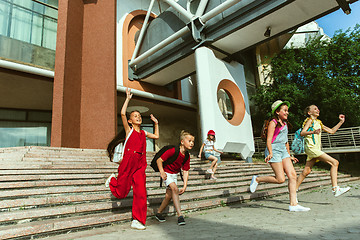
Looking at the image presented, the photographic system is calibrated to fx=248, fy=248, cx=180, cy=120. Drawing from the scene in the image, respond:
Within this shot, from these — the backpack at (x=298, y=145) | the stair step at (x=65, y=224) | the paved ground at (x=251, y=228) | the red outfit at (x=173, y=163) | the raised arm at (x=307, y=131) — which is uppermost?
the raised arm at (x=307, y=131)

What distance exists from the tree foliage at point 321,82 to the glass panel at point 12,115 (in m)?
16.3

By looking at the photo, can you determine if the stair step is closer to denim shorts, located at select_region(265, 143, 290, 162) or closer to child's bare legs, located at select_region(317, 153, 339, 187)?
denim shorts, located at select_region(265, 143, 290, 162)

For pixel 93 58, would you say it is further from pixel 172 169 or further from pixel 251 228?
pixel 251 228

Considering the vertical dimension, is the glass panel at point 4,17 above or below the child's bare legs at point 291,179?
above

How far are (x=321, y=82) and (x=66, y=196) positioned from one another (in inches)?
684

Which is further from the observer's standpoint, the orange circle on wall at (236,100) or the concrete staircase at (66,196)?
the orange circle on wall at (236,100)

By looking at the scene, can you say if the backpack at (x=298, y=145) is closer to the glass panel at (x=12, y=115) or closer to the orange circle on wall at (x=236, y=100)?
the orange circle on wall at (x=236, y=100)

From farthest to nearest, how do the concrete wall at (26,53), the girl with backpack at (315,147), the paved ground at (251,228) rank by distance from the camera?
1. the concrete wall at (26,53)
2. the girl with backpack at (315,147)
3. the paved ground at (251,228)

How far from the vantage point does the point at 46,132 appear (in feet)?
49.9

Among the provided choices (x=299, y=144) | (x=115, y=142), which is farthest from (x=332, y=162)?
(x=115, y=142)

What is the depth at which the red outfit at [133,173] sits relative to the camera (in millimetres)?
3521

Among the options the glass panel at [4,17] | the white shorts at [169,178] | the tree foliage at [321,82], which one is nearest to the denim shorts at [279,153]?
the white shorts at [169,178]

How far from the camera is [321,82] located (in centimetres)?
1669

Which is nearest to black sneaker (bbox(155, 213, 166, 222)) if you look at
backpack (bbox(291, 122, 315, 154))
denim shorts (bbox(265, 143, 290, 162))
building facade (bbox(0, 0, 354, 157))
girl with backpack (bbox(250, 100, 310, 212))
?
girl with backpack (bbox(250, 100, 310, 212))
